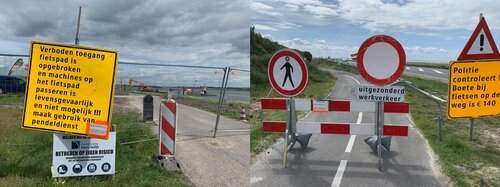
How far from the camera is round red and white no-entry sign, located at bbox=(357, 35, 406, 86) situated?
525 centimetres

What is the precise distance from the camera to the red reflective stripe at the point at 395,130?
614cm

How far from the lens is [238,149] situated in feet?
26.2

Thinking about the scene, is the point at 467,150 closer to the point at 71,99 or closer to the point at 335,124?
the point at 335,124

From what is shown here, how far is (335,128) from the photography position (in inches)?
253

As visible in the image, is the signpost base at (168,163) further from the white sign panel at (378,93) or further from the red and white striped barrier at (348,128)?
the white sign panel at (378,93)

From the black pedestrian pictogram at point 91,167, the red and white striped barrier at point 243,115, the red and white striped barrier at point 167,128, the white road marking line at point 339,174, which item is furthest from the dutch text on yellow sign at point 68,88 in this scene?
the red and white striped barrier at point 243,115

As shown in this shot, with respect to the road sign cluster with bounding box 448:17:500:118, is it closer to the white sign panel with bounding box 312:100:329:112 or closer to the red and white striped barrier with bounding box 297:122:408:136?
the red and white striped barrier with bounding box 297:122:408:136

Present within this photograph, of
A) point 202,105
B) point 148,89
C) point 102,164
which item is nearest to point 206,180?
point 102,164

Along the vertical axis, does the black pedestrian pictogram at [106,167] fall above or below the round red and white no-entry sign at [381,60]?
below

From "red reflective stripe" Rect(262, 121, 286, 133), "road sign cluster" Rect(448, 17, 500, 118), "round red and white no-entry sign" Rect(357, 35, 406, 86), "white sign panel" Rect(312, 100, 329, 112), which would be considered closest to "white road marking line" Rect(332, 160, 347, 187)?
"white sign panel" Rect(312, 100, 329, 112)

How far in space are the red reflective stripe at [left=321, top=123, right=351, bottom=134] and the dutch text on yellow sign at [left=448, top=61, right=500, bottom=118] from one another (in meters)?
1.40

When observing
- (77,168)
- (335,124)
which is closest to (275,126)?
(335,124)

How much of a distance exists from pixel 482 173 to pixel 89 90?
A: 4.86 m

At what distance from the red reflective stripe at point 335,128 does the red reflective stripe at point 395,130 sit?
1.71 feet
